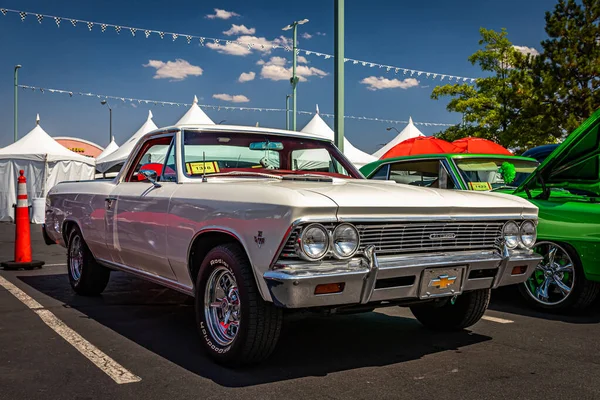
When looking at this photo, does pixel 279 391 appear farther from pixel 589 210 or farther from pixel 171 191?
pixel 589 210

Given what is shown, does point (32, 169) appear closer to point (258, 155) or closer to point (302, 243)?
point (258, 155)

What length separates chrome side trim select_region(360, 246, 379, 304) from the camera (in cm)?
341

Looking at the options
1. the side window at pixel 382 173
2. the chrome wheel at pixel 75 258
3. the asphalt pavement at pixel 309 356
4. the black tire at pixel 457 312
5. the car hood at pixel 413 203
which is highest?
the side window at pixel 382 173

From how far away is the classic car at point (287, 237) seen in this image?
133 inches

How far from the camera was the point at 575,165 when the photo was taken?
5.77 meters

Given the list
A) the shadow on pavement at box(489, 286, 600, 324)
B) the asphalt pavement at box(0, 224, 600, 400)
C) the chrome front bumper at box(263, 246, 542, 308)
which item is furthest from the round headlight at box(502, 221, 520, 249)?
the shadow on pavement at box(489, 286, 600, 324)

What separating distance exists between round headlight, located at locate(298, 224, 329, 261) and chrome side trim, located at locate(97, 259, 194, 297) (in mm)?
1261

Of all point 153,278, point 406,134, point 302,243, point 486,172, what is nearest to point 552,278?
point 486,172

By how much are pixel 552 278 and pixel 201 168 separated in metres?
3.31

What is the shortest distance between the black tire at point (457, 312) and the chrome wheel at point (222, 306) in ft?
4.79

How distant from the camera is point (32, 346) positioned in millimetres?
4316

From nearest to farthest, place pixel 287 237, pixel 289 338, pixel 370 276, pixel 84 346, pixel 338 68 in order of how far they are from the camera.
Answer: pixel 287 237 → pixel 370 276 → pixel 84 346 → pixel 289 338 → pixel 338 68

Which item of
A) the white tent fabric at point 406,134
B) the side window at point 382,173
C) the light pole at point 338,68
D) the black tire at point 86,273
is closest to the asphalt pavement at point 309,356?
the black tire at point 86,273

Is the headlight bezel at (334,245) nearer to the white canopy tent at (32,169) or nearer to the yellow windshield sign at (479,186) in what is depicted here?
the yellow windshield sign at (479,186)
